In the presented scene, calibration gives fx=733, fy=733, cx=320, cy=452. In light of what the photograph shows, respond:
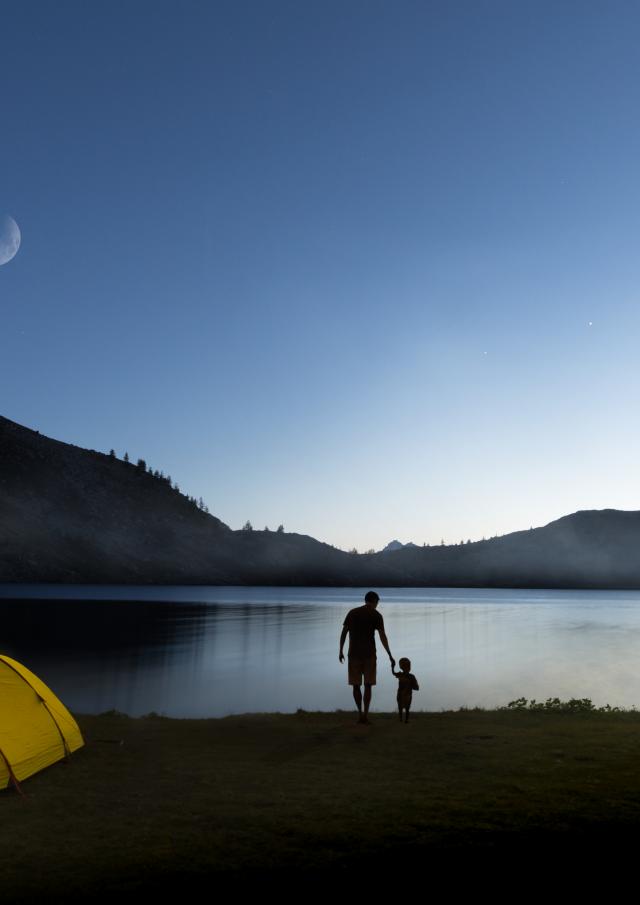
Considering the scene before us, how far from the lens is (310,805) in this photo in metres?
10.4

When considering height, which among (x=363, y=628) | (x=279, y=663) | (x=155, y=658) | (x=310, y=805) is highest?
(x=363, y=628)

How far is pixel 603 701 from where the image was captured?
39.9 metres

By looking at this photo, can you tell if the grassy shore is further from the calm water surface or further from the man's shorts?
the calm water surface

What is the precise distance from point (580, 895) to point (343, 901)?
233 centimetres

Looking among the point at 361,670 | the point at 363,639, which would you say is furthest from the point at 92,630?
the point at 363,639

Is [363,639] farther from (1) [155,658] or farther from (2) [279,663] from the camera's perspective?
(1) [155,658]

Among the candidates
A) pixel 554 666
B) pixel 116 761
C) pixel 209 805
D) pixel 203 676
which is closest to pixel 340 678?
pixel 203 676

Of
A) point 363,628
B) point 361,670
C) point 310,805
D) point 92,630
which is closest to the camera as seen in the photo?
point 310,805

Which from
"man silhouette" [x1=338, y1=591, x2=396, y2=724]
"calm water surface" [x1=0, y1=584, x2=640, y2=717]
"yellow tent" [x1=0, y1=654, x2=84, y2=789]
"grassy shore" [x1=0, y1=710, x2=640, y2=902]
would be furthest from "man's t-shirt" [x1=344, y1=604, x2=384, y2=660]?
"calm water surface" [x1=0, y1=584, x2=640, y2=717]

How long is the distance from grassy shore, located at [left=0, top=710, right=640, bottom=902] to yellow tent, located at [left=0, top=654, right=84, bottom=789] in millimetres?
290

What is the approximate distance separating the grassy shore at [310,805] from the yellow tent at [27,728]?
0.95ft

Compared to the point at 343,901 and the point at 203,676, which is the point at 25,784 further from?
the point at 203,676

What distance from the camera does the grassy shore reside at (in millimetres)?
8125

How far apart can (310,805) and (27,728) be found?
5759 millimetres
